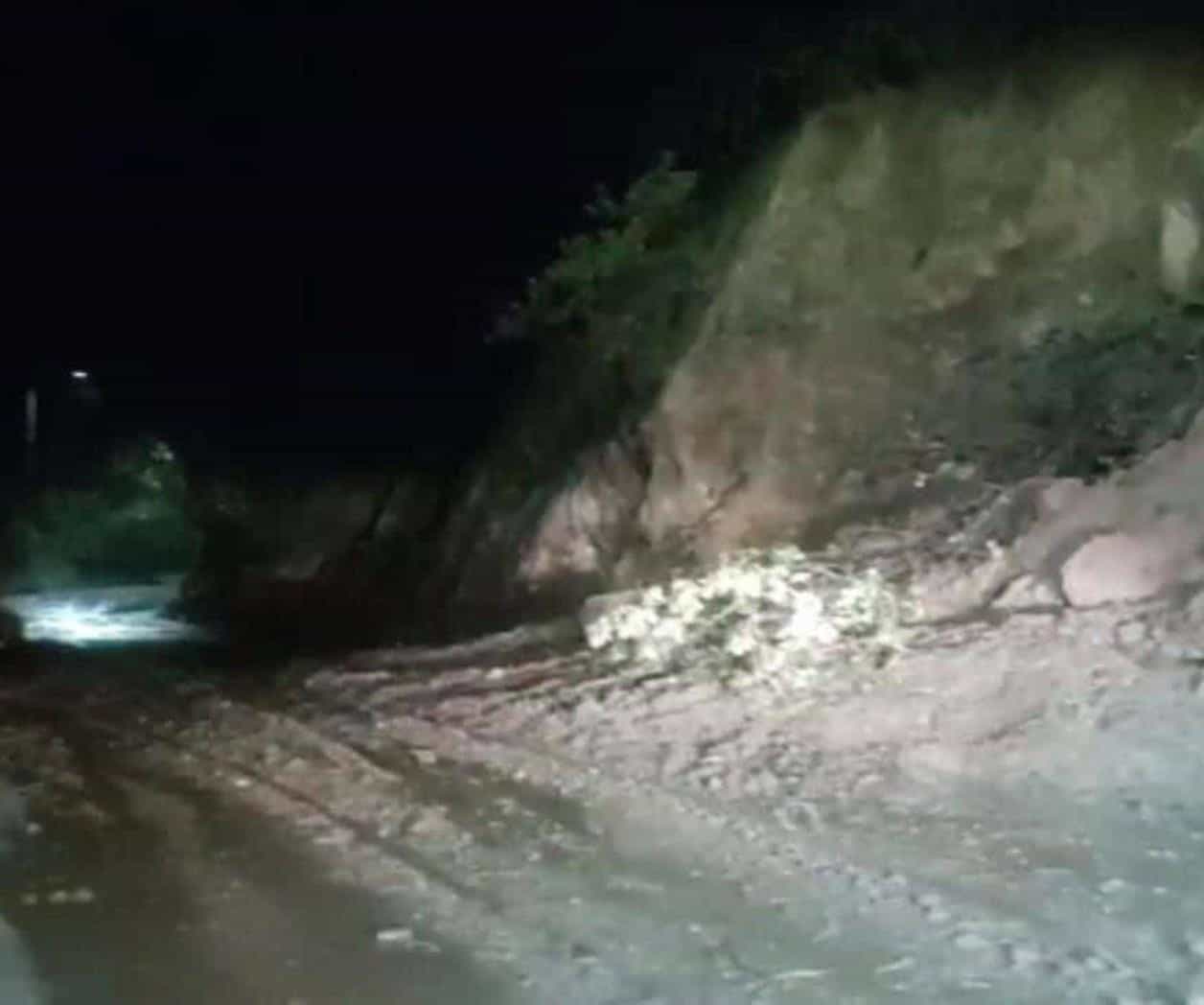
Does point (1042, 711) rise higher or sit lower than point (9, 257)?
lower

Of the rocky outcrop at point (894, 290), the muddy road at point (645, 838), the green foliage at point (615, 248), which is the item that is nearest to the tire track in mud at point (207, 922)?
the muddy road at point (645, 838)

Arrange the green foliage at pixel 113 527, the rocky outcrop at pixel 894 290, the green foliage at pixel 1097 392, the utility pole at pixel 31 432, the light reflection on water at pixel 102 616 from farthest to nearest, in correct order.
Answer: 1. the green foliage at pixel 113 527
2. the utility pole at pixel 31 432
3. the light reflection on water at pixel 102 616
4. the rocky outcrop at pixel 894 290
5. the green foliage at pixel 1097 392

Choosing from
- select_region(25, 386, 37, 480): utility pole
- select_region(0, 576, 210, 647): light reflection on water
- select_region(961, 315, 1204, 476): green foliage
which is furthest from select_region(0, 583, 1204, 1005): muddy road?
select_region(25, 386, 37, 480): utility pole

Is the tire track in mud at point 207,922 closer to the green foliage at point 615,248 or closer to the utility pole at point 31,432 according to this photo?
the green foliage at point 615,248

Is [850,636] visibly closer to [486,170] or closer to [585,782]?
[585,782]

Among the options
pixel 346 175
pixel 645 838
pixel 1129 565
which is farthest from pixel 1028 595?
pixel 346 175

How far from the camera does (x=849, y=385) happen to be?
1661 cm

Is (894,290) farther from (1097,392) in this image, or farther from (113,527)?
(113,527)

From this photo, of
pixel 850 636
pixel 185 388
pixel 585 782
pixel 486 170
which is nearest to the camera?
pixel 585 782

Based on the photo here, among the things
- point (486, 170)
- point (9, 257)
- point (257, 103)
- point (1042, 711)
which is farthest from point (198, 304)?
point (1042, 711)

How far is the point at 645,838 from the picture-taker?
887cm

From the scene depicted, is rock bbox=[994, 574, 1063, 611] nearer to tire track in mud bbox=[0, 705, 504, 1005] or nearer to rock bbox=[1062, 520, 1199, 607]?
rock bbox=[1062, 520, 1199, 607]

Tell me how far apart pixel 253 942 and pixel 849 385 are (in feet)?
34.5

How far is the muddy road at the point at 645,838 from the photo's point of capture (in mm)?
6562
